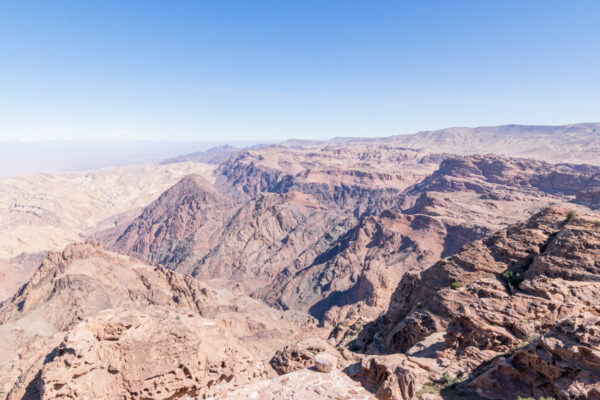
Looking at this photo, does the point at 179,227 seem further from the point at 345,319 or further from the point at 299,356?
the point at 299,356

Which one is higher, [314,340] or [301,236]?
[314,340]

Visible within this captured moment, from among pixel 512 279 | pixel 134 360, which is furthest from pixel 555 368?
pixel 134 360

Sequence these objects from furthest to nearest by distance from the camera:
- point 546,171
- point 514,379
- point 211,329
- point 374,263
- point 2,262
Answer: point 546,171, point 2,262, point 374,263, point 211,329, point 514,379

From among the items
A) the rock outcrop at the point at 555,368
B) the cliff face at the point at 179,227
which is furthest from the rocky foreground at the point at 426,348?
the cliff face at the point at 179,227

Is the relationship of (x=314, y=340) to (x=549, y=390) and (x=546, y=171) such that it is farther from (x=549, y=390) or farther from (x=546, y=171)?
(x=546, y=171)

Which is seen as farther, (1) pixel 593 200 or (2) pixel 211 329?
(1) pixel 593 200

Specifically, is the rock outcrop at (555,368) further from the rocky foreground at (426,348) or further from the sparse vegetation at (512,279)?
the sparse vegetation at (512,279)

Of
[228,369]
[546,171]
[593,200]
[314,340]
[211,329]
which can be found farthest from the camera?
[546,171]

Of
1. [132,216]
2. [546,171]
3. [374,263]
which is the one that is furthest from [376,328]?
[132,216]

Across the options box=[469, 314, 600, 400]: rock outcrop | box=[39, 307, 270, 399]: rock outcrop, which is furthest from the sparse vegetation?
box=[39, 307, 270, 399]: rock outcrop

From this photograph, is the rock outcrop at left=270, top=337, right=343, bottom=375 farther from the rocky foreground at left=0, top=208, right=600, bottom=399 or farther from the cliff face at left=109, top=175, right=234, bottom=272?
the cliff face at left=109, top=175, right=234, bottom=272
